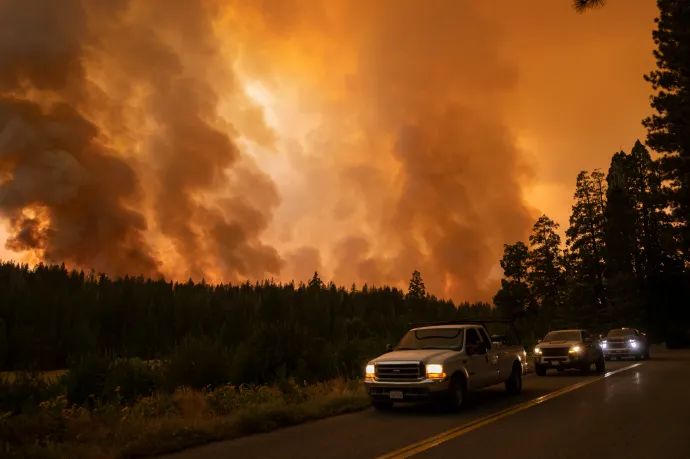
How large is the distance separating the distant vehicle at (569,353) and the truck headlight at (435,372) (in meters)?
11.3

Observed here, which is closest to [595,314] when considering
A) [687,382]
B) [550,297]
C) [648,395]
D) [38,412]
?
[550,297]

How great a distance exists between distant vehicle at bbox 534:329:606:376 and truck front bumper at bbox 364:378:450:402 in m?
11.1

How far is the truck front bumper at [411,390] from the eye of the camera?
11.9m

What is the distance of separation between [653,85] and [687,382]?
1307 inches

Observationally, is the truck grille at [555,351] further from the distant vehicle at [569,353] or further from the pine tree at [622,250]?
the pine tree at [622,250]

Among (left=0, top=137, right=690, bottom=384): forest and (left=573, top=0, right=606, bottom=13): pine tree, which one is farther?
(left=0, top=137, right=690, bottom=384): forest

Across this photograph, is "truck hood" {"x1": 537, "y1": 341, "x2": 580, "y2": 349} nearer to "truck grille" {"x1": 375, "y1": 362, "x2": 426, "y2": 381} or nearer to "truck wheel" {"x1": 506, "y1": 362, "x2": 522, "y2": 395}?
"truck wheel" {"x1": 506, "y1": 362, "x2": 522, "y2": 395}

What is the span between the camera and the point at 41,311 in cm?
8106

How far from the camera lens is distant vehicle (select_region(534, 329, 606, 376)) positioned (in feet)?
69.4

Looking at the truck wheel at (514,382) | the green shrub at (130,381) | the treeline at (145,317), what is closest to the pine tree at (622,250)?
the treeline at (145,317)

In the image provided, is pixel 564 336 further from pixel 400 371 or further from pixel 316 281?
pixel 316 281

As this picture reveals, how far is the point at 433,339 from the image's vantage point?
13.8 m

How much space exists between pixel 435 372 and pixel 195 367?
10.8 metres

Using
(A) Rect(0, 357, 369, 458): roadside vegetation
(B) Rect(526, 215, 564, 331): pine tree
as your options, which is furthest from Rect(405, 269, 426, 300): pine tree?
(A) Rect(0, 357, 369, 458): roadside vegetation
